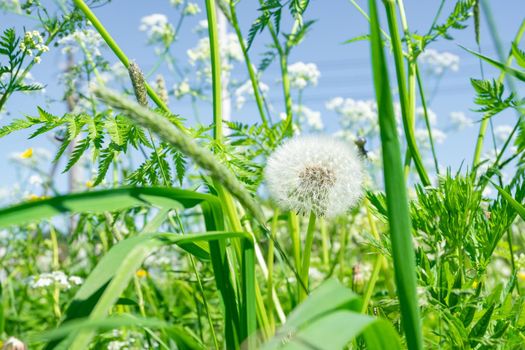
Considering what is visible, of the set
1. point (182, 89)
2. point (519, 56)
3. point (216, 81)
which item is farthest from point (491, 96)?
point (182, 89)

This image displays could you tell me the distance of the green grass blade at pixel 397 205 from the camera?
754 millimetres

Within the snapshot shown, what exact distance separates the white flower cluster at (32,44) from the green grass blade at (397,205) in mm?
1147

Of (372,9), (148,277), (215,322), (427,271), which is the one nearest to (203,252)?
(427,271)

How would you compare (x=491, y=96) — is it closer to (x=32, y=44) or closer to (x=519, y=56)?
(x=519, y=56)

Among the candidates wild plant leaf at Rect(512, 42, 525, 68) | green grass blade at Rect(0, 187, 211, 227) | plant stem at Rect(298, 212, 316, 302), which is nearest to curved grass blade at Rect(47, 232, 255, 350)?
green grass blade at Rect(0, 187, 211, 227)

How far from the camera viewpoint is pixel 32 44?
1.67 m

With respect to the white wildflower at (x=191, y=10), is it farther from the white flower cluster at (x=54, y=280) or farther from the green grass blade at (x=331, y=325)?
the green grass blade at (x=331, y=325)

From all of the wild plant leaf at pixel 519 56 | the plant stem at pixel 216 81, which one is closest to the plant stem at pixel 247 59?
the plant stem at pixel 216 81

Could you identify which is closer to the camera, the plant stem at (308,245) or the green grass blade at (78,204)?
the green grass blade at (78,204)

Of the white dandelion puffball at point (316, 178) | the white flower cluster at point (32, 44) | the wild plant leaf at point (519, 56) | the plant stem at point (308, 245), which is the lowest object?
the plant stem at point (308, 245)

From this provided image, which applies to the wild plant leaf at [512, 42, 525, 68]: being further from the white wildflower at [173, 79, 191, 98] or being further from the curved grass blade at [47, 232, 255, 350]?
the white wildflower at [173, 79, 191, 98]

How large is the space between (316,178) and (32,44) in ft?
2.80

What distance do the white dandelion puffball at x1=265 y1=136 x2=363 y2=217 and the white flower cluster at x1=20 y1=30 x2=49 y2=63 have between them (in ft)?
2.41

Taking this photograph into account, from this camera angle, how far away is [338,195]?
4.24 feet
